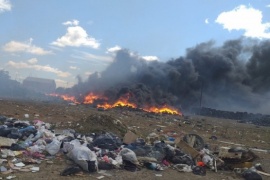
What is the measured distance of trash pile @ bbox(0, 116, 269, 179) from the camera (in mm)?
6418

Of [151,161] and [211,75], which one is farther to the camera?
[211,75]

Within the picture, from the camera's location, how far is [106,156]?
7250 millimetres

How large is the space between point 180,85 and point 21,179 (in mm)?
40683

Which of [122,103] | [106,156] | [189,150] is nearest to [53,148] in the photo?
[106,156]

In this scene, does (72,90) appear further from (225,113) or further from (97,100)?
(225,113)

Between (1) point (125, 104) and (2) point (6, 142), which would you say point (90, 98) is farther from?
(2) point (6, 142)

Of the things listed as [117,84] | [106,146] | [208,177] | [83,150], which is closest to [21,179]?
[83,150]

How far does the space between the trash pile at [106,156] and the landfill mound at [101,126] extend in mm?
1390

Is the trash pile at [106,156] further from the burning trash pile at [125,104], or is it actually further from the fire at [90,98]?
the fire at [90,98]

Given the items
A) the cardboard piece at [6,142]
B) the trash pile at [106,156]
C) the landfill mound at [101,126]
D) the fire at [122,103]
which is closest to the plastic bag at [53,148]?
the trash pile at [106,156]

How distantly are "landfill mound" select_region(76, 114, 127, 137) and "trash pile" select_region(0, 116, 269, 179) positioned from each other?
1390 mm

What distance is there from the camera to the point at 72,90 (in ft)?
160

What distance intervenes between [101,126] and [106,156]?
3.99m

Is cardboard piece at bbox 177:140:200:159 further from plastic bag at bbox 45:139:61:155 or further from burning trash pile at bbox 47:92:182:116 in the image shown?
burning trash pile at bbox 47:92:182:116
